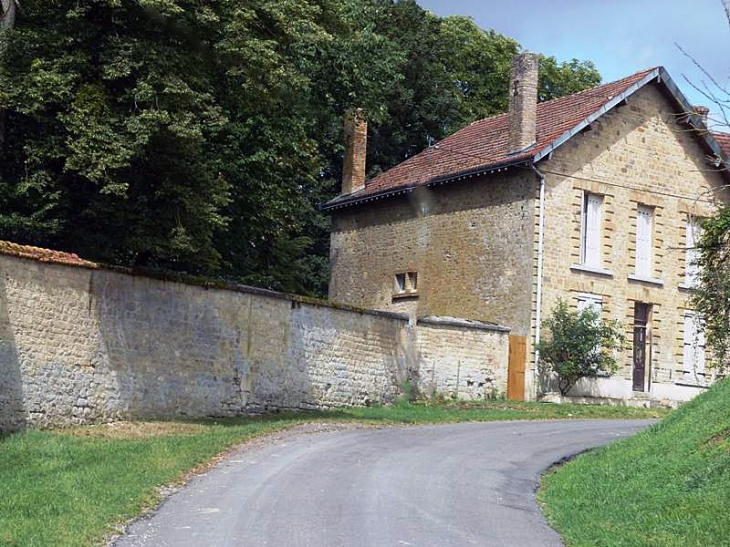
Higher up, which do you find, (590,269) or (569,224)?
(569,224)

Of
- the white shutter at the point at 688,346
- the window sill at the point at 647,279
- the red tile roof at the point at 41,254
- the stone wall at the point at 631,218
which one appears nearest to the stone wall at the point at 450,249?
the stone wall at the point at 631,218

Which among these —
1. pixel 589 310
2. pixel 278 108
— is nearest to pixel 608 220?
pixel 589 310

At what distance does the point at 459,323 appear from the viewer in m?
29.2

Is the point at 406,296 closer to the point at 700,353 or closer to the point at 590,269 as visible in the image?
the point at 590,269

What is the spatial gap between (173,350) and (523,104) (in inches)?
597

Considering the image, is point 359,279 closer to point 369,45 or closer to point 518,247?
point 518,247

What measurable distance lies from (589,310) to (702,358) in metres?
5.93

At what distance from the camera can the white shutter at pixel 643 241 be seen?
33969mm

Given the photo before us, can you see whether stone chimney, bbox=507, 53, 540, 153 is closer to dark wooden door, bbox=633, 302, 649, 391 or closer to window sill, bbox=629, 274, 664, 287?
window sill, bbox=629, 274, 664, 287

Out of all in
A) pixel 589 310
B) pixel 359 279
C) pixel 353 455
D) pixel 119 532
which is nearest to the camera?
pixel 119 532

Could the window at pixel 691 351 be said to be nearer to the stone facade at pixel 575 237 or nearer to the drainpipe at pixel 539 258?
the stone facade at pixel 575 237

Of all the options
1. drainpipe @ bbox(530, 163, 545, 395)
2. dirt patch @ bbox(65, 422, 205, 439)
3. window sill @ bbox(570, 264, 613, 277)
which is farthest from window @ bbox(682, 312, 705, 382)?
dirt patch @ bbox(65, 422, 205, 439)

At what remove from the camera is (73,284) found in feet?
64.0

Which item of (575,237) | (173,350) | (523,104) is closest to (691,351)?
(575,237)
